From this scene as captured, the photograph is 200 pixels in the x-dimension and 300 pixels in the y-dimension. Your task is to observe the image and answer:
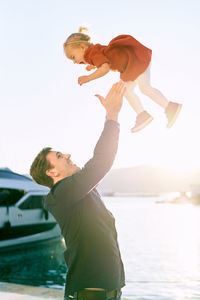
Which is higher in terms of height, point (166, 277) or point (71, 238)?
point (71, 238)

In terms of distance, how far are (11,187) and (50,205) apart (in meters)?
10.5

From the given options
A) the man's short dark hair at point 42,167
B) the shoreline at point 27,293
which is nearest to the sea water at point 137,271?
the shoreline at point 27,293

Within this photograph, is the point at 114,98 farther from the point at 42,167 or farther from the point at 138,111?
the point at 138,111

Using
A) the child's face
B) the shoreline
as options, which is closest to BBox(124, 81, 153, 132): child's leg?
the child's face

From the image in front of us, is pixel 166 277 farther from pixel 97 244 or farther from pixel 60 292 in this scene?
pixel 97 244

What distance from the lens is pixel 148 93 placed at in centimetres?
283

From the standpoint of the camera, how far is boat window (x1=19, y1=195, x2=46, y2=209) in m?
13.0

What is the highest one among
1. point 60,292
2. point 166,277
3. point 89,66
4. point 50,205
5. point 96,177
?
point 89,66

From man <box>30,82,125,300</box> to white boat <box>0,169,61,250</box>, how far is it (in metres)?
10.3

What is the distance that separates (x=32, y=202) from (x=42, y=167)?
11.1 metres

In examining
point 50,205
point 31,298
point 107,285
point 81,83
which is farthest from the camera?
point 31,298

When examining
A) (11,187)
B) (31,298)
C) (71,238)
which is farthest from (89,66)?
(11,187)

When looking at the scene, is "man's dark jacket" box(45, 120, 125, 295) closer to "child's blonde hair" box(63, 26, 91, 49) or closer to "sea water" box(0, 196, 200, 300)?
"child's blonde hair" box(63, 26, 91, 49)

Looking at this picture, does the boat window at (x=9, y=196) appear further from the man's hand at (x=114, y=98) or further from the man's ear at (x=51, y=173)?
the man's hand at (x=114, y=98)
